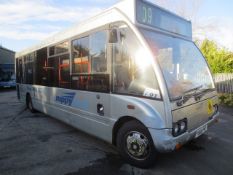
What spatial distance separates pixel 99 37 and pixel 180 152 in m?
2.84

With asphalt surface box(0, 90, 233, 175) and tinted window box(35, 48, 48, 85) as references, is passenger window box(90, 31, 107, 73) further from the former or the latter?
tinted window box(35, 48, 48, 85)

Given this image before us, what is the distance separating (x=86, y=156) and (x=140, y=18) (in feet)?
9.13

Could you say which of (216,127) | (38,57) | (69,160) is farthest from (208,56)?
(69,160)

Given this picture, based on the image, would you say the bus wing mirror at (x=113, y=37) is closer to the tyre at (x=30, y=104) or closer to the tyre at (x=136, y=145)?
the tyre at (x=136, y=145)

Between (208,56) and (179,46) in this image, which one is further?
(208,56)

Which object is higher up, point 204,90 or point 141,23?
point 141,23

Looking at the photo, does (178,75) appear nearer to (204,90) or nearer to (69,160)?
(204,90)

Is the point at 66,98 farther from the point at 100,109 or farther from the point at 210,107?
the point at 210,107

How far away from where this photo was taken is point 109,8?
431cm

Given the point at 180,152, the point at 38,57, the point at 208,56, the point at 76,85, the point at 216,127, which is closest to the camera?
the point at 180,152

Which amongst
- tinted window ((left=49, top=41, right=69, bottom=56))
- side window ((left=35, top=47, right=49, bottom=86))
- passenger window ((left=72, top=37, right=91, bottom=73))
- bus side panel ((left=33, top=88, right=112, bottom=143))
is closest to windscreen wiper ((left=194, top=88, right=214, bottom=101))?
bus side panel ((left=33, top=88, right=112, bottom=143))

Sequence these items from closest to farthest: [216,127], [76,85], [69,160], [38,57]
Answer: [69,160] < [76,85] < [216,127] < [38,57]

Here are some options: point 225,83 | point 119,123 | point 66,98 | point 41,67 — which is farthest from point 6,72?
point 119,123

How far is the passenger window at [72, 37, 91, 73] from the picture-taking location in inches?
→ 195
